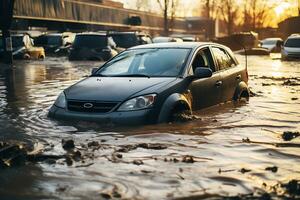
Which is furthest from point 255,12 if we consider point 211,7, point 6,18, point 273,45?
point 6,18

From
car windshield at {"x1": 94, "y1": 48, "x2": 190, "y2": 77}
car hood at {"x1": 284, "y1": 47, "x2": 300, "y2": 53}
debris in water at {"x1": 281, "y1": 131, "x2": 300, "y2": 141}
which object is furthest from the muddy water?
car hood at {"x1": 284, "y1": 47, "x2": 300, "y2": 53}

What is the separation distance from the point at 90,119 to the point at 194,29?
8429 cm

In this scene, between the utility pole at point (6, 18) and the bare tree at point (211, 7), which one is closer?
the utility pole at point (6, 18)

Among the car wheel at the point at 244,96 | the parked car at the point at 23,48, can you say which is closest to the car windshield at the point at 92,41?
the parked car at the point at 23,48

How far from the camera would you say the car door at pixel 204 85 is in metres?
8.02

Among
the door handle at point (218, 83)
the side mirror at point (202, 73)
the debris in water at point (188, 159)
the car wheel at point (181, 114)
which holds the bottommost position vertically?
the debris in water at point (188, 159)

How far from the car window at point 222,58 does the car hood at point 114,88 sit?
168 centimetres

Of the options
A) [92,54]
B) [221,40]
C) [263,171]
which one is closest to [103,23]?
[221,40]

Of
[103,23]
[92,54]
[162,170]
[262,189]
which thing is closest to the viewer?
[262,189]

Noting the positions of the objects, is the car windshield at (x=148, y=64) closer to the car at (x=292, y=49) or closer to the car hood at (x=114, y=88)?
the car hood at (x=114, y=88)

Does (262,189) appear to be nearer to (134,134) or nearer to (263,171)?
(263,171)

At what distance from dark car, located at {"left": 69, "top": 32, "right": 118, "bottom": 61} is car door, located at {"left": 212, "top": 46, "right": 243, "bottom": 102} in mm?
14274

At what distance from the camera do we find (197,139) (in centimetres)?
672

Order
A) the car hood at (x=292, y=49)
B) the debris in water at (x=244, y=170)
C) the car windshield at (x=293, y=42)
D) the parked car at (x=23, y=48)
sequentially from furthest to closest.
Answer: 1. the parked car at (x=23, y=48)
2. the car windshield at (x=293, y=42)
3. the car hood at (x=292, y=49)
4. the debris in water at (x=244, y=170)
